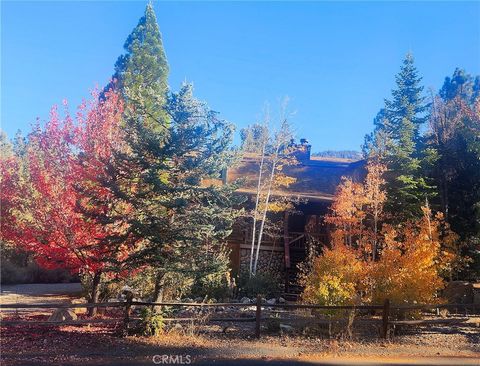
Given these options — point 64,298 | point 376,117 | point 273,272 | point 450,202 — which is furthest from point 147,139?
point 376,117

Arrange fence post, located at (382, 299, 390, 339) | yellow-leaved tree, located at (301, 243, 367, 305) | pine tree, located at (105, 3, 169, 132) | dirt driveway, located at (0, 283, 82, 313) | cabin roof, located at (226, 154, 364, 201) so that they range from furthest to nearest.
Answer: pine tree, located at (105, 3, 169, 132), cabin roof, located at (226, 154, 364, 201), dirt driveway, located at (0, 283, 82, 313), yellow-leaved tree, located at (301, 243, 367, 305), fence post, located at (382, 299, 390, 339)

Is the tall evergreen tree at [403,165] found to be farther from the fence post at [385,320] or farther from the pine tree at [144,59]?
Result: the pine tree at [144,59]

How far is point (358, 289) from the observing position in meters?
13.8

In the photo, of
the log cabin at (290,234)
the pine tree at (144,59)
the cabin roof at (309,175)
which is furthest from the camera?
the pine tree at (144,59)

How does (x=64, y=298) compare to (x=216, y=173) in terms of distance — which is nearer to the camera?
(x=216, y=173)

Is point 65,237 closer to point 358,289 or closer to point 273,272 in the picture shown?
point 358,289

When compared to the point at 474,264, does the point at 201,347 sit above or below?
below

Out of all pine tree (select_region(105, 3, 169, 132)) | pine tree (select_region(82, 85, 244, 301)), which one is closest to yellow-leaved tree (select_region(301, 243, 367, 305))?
pine tree (select_region(82, 85, 244, 301))

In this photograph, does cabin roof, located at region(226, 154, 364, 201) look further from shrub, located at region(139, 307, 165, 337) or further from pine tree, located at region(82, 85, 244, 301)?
shrub, located at region(139, 307, 165, 337)

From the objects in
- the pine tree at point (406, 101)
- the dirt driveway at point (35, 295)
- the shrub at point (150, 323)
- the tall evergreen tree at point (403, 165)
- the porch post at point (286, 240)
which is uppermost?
the pine tree at point (406, 101)

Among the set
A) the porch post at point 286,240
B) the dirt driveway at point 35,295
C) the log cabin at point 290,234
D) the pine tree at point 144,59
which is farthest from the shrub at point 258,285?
the pine tree at point 144,59

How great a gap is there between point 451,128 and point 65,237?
22008 millimetres

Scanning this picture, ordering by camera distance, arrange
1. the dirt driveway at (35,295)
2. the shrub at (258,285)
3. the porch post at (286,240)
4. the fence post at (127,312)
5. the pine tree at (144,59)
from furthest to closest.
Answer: the pine tree at (144,59) → the porch post at (286,240) → the shrub at (258,285) → the dirt driveway at (35,295) → the fence post at (127,312)

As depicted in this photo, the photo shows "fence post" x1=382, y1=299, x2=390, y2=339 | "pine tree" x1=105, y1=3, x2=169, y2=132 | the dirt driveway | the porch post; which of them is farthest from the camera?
"pine tree" x1=105, y1=3, x2=169, y2=132
